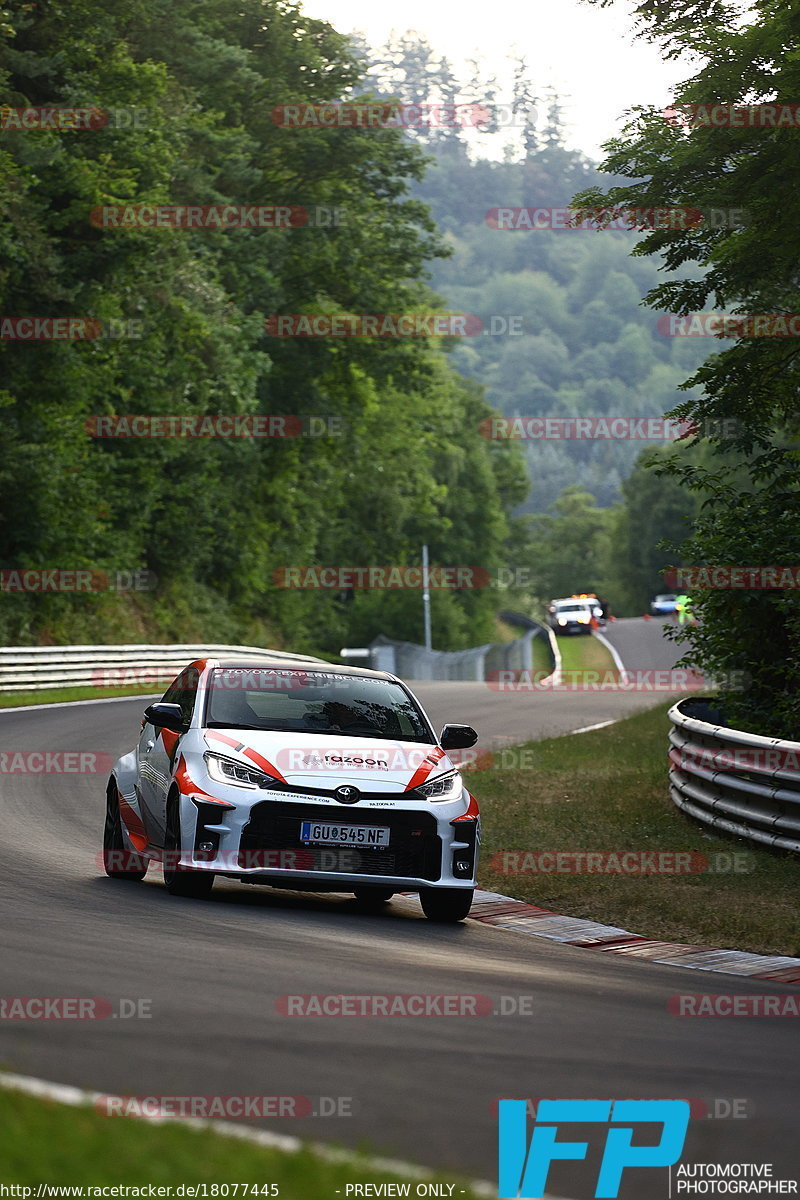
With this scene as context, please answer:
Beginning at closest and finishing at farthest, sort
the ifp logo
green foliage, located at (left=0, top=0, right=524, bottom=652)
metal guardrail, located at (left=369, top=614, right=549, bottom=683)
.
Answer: the ifp logo → green foliage, located at (left=0, top=0, right=524, bottom=652) → metal guardrail, located at (left=369, top=614, right=549, bottom=683)

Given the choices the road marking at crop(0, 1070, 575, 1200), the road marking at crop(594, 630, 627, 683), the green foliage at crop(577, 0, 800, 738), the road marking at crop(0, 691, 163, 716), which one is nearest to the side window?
the green foliage at crop(577, 0, 800, 738)

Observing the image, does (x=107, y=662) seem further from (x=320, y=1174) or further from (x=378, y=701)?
(x=320, y=1174)

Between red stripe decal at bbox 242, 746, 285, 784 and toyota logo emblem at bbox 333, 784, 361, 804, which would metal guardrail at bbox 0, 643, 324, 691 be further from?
toyota logo emblem at bbox 333, 784, 361, 804

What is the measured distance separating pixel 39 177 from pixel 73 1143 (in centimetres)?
3311

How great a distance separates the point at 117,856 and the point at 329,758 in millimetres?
2017

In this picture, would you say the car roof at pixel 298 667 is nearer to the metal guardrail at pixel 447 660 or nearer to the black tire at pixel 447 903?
the black tire at pixel 447 903

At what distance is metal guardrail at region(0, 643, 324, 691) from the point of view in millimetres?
32688

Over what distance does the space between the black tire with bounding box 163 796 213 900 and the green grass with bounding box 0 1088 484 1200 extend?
578 cm

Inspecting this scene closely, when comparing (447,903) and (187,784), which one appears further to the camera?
(447,903)

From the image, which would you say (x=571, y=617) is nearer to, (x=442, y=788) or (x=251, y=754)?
(x=442, y=788)

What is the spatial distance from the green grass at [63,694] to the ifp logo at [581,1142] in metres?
24.9

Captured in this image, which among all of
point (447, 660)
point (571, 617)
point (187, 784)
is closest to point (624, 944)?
point (187, 784)

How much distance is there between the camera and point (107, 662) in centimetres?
3716

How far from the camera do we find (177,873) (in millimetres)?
10320
